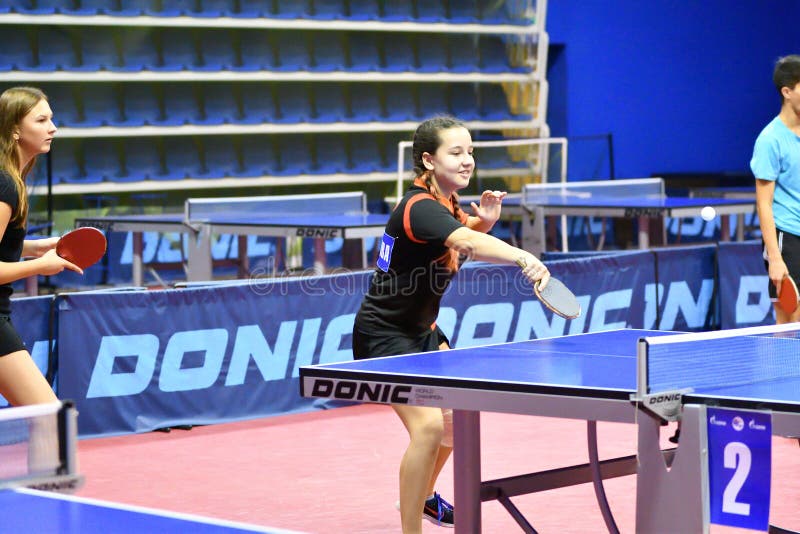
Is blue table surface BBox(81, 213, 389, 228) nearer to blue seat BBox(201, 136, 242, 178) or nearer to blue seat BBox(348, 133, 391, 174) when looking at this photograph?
blue seat BBox(201, 136, 242, 178)

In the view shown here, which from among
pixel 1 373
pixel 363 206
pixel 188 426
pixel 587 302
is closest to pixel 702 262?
pixel 587 302

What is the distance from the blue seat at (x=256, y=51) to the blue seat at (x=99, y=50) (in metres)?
1.22

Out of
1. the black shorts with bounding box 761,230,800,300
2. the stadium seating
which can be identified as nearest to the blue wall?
the stadium seating

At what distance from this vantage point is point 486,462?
231 inches

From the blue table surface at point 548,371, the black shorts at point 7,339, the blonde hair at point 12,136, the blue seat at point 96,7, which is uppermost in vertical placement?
the blue seat at point 96,7

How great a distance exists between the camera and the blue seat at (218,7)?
12.8 meters

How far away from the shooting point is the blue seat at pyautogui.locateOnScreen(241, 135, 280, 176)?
13508mm

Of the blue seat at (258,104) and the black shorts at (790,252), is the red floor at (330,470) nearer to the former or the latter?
the black shorts at (790,252)

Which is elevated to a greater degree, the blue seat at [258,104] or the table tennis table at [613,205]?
the blue seat at [258,104]

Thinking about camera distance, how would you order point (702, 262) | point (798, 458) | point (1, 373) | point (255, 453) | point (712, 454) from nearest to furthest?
point (712, 454), point (1, 373), point (798, 458), point (255, 453), point (702, 262)

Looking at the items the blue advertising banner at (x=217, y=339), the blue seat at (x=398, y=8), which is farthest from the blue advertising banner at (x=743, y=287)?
the blue seat at (x=398, y=8)

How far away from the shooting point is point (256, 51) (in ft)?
43.9

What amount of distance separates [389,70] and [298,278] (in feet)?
22.8

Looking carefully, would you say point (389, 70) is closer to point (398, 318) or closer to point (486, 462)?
point (486, 462)
